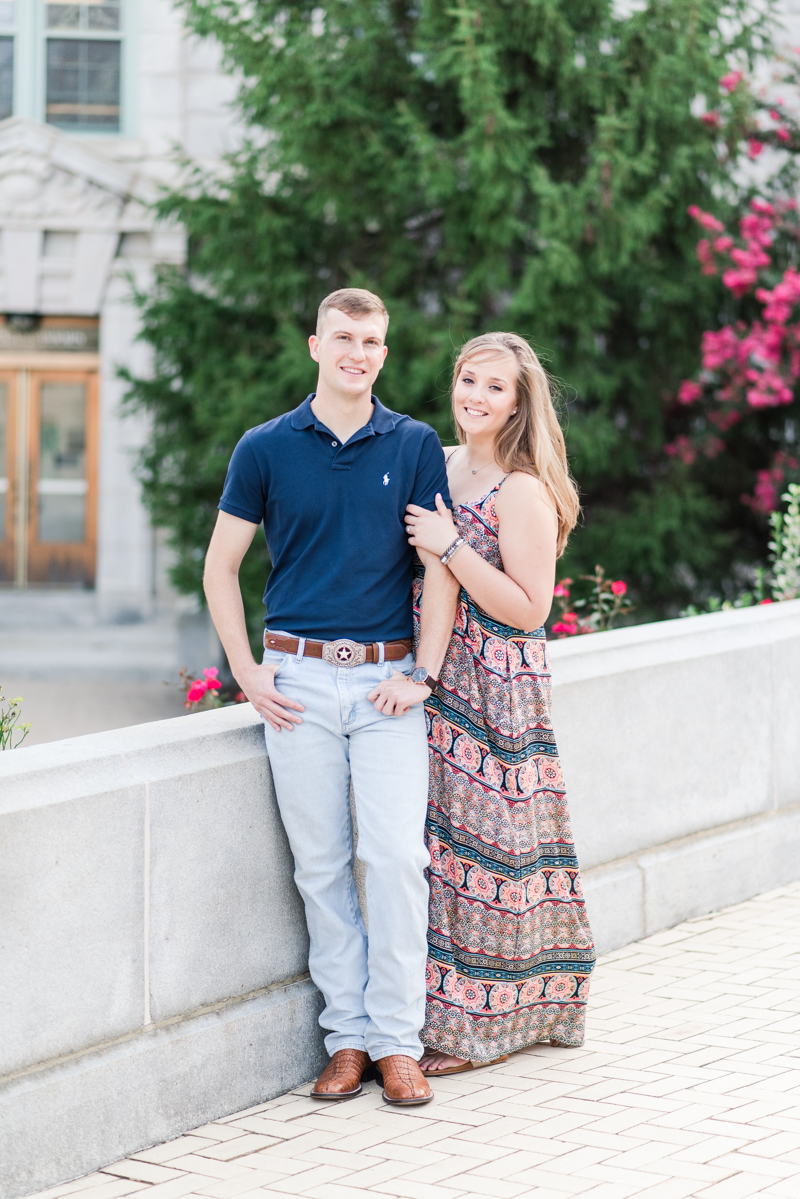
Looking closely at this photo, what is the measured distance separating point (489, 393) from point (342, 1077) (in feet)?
6.04

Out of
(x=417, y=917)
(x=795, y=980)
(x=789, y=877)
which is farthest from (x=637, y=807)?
(x=417, y=917)

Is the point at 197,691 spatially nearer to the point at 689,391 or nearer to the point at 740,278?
the point at 740,278

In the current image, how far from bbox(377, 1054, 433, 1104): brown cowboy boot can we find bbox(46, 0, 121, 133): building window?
1308 cm

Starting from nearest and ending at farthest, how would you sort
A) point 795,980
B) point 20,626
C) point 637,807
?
point 795,980 → point 637,807 → point 20,626

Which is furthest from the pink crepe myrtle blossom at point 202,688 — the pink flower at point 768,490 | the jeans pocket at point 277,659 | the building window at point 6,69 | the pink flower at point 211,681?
the building window at point 6,69

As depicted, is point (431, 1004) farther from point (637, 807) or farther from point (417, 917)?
point (637, 807)

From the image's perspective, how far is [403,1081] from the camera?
3676 millimetres

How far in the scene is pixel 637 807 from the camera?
5.16 meters

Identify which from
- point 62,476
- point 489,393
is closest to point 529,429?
point 489,393

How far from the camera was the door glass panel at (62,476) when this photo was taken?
615 inches

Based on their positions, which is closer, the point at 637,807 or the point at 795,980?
the point at 795,980

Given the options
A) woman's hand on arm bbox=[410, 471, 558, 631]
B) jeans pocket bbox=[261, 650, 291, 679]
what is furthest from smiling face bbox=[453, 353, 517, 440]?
jeans pocket bbox=[261, 650, 291, 679]

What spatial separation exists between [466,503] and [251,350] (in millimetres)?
7657

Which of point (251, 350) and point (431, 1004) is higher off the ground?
point (251, 350)
